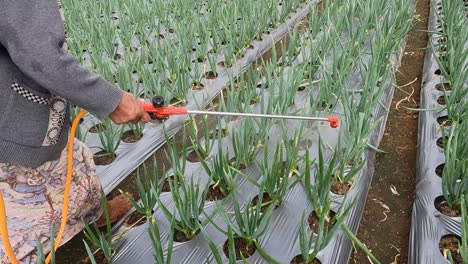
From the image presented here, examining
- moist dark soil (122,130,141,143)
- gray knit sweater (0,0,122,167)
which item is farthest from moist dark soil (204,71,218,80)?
gray knit sweater (0,0,122,167)

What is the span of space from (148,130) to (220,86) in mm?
523

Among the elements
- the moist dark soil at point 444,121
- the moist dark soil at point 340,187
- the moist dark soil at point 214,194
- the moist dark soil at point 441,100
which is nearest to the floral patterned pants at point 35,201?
the moist dark soil at point 214,194

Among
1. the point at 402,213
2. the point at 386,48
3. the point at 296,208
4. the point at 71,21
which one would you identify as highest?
the point at 71,21

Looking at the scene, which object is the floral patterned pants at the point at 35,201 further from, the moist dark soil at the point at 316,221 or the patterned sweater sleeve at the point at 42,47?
the moist dark soil at the point at 316,221

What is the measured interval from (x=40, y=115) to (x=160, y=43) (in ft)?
5.19

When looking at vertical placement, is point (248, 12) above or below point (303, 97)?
above

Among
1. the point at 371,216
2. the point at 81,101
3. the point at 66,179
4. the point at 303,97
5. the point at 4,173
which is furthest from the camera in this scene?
the point at 303,97

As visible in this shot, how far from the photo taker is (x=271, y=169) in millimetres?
1330

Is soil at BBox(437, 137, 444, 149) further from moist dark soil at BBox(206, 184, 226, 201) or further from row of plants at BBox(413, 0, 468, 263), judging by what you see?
moist dark soil at BBox(206, 184, 226, 201)

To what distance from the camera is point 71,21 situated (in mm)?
2498

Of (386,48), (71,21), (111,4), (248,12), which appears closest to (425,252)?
(386,48)

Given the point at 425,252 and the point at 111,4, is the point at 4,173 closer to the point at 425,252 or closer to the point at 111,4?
the point at 425,252

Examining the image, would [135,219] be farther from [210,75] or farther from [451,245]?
[210,75]

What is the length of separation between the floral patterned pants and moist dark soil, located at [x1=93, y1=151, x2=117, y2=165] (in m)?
0.47
